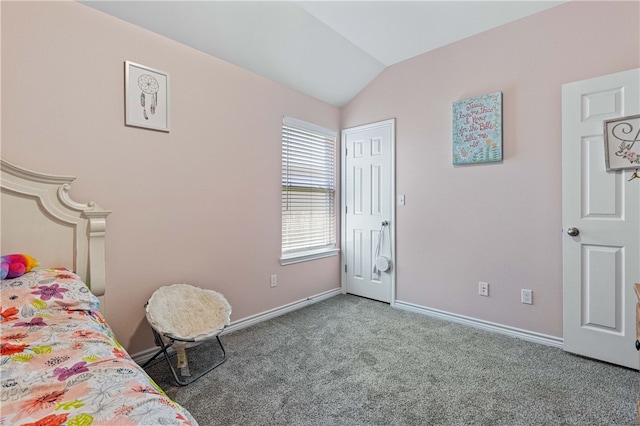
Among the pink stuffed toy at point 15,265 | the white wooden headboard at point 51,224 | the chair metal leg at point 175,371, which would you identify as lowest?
the chair metal leg at point 175,371

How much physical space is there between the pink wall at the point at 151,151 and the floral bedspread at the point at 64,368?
1.90ft

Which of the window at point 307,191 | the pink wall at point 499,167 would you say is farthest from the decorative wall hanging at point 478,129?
the window at point 307,191

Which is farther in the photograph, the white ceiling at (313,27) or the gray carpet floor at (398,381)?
the white ceiling at (313,27)

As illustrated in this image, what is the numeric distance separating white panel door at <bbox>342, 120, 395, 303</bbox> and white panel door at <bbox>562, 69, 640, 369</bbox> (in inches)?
58.8

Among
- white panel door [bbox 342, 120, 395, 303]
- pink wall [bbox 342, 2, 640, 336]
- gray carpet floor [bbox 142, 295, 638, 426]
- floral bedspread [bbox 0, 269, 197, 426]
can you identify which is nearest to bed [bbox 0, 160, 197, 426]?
floral bedspread [bbox 0, 269, 197, 426]

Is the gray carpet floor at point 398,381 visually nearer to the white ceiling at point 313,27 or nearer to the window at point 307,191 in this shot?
the window at point 307,191

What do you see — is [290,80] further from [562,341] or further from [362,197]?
[562,341]

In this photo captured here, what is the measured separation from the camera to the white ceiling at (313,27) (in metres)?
2.16

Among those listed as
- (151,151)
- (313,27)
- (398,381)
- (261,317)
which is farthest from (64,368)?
(313,27)

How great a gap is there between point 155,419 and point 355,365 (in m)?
1.58

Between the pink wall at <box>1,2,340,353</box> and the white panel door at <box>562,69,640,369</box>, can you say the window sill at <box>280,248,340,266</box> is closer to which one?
the pink wall at <box>1,2,340,353</box>

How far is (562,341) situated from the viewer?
2.30 metres

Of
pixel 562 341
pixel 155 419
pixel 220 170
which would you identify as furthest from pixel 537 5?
pixel 155 419

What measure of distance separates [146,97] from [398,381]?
2580mm
